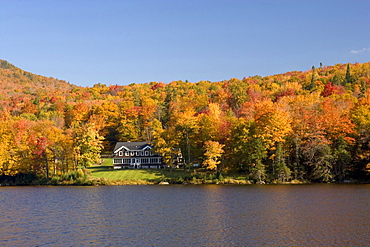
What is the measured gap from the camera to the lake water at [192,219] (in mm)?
32234

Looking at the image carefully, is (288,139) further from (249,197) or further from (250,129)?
(249,197)

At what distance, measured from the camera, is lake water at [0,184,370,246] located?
106ft

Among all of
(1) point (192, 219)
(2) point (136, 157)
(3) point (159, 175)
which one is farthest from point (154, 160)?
(1) point (192, 219)

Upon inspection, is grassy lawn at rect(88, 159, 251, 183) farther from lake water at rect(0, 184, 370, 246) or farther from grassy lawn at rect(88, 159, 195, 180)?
lake water at rect(0, 184, 370, 246)

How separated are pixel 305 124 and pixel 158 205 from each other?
45549 mm

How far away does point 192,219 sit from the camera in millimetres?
41219

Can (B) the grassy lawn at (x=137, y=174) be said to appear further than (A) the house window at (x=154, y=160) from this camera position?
No

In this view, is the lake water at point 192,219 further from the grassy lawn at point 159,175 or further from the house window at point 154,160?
the house window at point 154,160

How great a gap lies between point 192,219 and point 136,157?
6993cm

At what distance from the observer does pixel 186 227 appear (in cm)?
3725

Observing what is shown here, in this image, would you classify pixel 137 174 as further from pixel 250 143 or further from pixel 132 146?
pixel 250 143

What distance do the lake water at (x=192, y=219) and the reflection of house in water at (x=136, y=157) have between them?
46946 millimetres

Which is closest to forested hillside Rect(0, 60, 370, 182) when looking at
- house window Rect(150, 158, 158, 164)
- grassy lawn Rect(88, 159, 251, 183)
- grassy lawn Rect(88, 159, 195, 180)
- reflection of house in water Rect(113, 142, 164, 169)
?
grassy lawn Rect(88, 159, 251, 183)

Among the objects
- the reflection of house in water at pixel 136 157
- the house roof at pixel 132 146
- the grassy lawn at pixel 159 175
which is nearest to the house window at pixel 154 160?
the reflection of house in water at pixel 136 157
